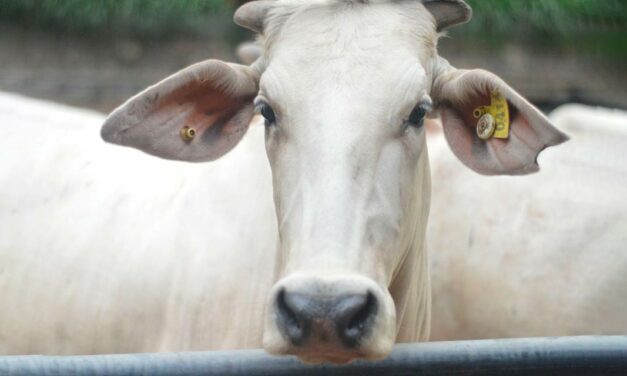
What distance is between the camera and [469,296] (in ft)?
15.6

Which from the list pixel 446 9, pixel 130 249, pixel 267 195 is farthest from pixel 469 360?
pixel 130 249

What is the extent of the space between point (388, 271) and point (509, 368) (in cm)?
69

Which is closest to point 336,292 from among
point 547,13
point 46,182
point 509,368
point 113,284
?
point 509,368

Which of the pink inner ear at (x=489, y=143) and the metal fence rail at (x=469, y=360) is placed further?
the pink inner ear at (x=489, y=143)

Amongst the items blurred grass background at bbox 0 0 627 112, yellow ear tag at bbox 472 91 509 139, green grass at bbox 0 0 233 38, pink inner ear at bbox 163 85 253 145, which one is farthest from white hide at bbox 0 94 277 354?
green grass at bbox 0 0 233 38

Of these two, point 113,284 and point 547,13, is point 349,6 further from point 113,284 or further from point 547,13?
point 547,13

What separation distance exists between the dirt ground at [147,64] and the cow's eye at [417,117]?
609 cm

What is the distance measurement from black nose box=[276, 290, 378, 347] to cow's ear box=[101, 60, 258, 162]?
0.95m

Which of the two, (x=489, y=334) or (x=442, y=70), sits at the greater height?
(x=442, y=70)

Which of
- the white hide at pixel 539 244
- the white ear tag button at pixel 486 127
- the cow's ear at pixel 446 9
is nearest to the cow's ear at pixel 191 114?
the cow's ear at pixel 446 9

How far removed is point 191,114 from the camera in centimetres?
327

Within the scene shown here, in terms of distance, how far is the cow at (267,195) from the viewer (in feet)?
8.46

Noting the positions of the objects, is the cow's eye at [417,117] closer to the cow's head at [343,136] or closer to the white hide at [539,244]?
the cow's head at [343,136]

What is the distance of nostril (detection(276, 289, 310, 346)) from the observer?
93.1 inches
